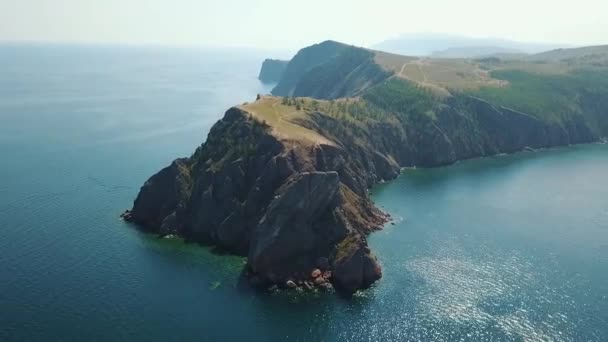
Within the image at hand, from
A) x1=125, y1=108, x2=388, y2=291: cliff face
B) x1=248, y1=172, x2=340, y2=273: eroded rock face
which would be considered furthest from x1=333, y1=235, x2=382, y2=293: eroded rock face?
x1=248, y1=172, x2=340, y2=273: eroded rock face

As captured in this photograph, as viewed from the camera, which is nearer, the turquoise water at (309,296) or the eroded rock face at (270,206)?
the turquoise water at (309,296)

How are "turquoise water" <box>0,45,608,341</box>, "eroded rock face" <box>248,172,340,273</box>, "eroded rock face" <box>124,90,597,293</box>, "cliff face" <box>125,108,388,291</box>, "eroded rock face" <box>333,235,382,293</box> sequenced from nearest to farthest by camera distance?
"turquoise water" <box>0,45,608,341</box>
"eroded rock face" <box>333,235,382,293</box>
"eroded rock face" <box>124,90,597,293</box>
"cliff face" <box>125,108,388,291</box>
"eroded rock face" <box>248,172,340,273</box>

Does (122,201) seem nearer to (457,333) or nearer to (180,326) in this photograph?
(180,326)

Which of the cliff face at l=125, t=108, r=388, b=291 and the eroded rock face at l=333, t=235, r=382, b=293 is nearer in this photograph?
the eroded rock face at l=333, t=235, r=382, b=293

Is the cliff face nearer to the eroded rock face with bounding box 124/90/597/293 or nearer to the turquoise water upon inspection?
the eroded rock face with bounding box 124/90/597/293

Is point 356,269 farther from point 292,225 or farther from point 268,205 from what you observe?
point 268,205

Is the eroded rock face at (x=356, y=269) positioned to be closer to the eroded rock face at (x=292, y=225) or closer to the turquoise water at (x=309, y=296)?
the turquoise water at (x=309, y=296)

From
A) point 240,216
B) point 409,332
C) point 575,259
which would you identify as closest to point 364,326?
point 409,332

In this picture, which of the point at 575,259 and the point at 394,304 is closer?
the point at 394,304

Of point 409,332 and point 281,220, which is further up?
point 281,220

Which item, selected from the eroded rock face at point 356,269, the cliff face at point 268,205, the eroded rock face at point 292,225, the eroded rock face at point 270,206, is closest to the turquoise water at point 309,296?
the eroded rock face at point 356,269

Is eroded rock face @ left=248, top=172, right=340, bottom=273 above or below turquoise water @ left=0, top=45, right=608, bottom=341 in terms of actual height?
above
